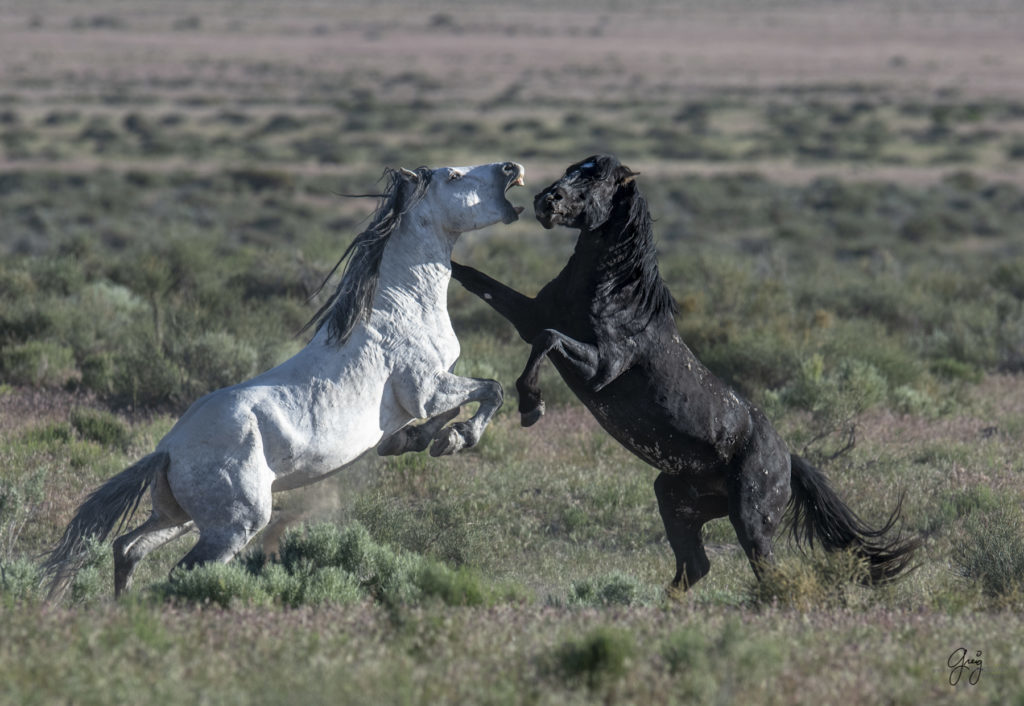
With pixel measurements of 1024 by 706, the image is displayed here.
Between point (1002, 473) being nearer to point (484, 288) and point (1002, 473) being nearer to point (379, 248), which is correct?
point (484, 288)

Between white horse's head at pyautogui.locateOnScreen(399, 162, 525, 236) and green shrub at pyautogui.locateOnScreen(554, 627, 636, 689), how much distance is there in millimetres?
2464

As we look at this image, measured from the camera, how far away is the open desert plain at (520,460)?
486cm

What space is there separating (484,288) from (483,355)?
6.26 m

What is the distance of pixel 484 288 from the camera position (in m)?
6.96

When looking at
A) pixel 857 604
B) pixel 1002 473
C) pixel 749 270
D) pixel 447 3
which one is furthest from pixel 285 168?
pixel 447 3

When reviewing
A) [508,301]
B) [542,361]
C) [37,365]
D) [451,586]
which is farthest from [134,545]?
[37,365]

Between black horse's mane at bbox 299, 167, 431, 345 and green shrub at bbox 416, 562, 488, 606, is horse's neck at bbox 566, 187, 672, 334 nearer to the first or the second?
black horse's mane at bbox 299, 167, 431, 345

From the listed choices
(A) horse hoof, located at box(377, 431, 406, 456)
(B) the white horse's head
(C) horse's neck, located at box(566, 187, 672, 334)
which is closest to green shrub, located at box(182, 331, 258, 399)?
(A) horse hoof, located at box(377, 431, 406, 456)

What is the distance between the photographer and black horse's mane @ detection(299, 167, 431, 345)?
6.43 m

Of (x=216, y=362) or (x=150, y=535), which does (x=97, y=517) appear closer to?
(x=150, y=535)

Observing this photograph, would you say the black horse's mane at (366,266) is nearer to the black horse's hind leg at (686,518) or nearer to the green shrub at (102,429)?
the black horse's hind leg at (686,518)

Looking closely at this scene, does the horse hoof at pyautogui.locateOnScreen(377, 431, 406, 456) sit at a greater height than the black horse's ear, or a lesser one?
lesser

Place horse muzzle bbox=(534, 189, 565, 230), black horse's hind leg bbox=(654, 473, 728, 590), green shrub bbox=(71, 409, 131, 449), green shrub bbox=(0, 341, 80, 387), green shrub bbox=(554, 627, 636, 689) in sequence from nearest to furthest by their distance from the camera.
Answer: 1. green shrub bbox=(554, 627, 636, 689)
2. horse muzzle bbox=(534, 189, 565, 230)
3. black horse's hind leg bbox=(654, 473, 728, 590)
4. green shrub bbox=(71, 409, 131, 449)
5. green shrub bbox=(0, 341, 80, 387)

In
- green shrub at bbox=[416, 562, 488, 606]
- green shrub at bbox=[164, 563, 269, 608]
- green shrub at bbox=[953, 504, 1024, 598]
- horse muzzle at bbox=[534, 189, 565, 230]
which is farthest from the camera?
green shrub at bbox=[953, 504, 1024, 598]
